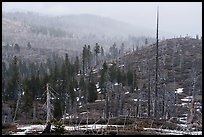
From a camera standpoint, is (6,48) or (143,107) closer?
(143,107)

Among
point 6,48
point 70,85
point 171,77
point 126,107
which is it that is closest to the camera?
point 126,107

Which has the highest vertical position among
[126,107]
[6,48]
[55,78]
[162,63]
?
[6,48]

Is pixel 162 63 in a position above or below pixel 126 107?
above

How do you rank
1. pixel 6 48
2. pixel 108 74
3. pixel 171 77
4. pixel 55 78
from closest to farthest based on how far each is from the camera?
1. pixel 55 78
2. pixel 108 74
3. pixel 171 77
4. pixel 6 48

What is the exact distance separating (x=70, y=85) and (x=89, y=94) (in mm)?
4182

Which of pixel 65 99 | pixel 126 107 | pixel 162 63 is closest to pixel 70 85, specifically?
pixel 65 99

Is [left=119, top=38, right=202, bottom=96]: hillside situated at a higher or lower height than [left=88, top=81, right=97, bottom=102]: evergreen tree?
higher

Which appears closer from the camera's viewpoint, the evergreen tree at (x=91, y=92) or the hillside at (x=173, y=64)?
the evergreen tree at (x=91, y=92)

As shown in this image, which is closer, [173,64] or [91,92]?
[91,92]

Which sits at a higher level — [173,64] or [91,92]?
[173,64]

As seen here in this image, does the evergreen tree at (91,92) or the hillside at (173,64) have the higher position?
the hillside at (173,64)

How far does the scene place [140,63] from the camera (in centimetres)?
9338

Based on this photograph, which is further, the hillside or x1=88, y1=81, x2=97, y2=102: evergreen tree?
the hillside

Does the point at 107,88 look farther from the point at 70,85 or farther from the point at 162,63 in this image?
the point at 162,63
